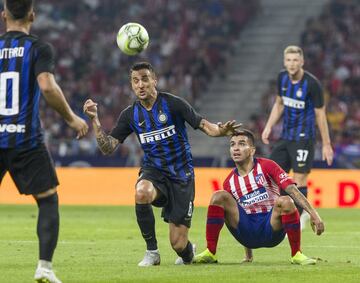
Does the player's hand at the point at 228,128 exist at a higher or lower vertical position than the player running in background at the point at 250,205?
higher

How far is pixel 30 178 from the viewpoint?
8195 millimetres

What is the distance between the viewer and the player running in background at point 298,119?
14.9 meters

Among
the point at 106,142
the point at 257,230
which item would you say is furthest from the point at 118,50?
the point at 257,230

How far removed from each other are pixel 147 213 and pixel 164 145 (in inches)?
29.4

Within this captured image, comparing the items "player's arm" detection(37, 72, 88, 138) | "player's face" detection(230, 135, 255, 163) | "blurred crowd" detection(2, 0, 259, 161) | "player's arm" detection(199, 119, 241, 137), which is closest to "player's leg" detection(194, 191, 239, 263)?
"player's face" detection(230, 135, 255, 163)

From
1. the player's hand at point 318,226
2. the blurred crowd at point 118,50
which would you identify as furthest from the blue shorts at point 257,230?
the blurred crowd at point 118,50

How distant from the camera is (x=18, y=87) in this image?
324 inches

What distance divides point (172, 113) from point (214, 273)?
1.82 metres

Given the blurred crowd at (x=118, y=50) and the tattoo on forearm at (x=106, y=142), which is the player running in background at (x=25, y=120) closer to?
the tattoo on forearm at (x=106, y=142)

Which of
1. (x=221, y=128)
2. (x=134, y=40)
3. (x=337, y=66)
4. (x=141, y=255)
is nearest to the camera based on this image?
Result: (x=221, y=128)

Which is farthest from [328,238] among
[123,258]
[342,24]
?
[342,24]

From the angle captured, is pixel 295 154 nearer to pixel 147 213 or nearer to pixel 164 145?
pixel 164 145

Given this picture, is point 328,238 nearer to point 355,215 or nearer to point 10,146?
point 355,215

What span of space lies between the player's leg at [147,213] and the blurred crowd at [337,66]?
1489 cm
